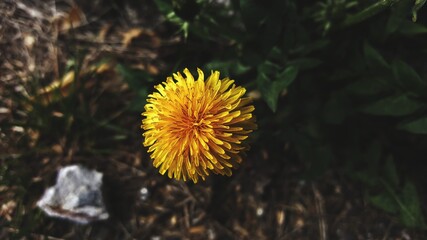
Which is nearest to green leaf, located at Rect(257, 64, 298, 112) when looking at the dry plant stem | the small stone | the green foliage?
the green foliage

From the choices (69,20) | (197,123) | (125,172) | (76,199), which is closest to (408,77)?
(197,123)

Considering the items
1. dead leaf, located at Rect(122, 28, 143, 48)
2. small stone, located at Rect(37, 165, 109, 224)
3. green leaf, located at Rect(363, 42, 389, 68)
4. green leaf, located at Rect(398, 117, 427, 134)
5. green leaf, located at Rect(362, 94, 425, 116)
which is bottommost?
green leaf, located at Rect(398, 117, 427, 134)

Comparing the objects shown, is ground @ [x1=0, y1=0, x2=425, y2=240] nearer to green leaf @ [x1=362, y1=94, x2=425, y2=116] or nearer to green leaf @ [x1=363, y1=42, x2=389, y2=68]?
green leaf @ [x1=362, y1=94, x2=425, y2=116]

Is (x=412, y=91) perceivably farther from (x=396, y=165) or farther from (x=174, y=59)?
(x=174, y=59)

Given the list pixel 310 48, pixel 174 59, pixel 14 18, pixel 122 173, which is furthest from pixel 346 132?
pixel 14 18

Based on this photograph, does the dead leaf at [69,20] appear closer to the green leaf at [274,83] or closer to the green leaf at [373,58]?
the green leaf at [274,83]

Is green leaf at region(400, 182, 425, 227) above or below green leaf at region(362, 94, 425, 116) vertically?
below
